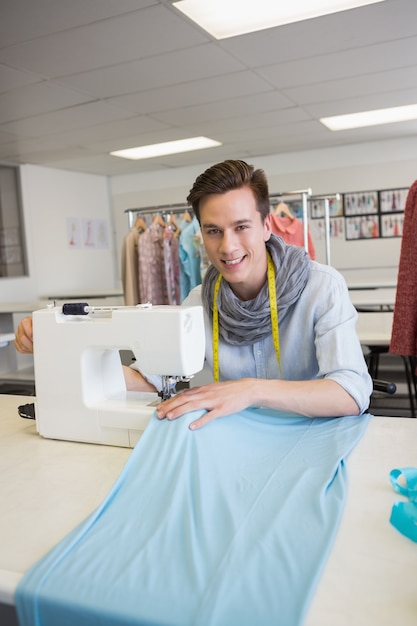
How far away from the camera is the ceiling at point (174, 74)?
2658 mm

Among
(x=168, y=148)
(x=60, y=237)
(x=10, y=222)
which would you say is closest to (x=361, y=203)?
(x=168, y=148)

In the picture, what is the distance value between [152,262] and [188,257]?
1.06 feet

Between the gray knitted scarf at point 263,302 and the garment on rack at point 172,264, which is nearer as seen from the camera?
the gray knitted scarf at point 263,302

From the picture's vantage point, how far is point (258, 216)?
152 cm

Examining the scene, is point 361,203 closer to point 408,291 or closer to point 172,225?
point 172,225

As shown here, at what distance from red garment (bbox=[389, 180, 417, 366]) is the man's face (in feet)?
1.73

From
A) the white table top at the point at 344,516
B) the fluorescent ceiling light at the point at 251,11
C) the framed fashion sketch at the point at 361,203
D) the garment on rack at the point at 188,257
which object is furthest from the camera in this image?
the framed fashion sketch at the point at 361,203

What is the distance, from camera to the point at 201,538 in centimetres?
81

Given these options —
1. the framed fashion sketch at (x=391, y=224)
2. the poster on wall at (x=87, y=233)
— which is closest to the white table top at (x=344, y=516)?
the framed fashion sketch at (x=391, y=224)

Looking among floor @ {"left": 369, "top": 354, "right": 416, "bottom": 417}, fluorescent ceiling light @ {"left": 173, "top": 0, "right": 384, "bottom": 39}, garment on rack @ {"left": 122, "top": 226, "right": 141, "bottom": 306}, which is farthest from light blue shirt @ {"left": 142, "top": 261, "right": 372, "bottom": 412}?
garment on rack @ {"left": 122, "top": 226, "right": 141, "bottom": 306}

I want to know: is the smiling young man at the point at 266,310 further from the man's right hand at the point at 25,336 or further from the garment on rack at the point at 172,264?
the garment on rack at the point at 172,264

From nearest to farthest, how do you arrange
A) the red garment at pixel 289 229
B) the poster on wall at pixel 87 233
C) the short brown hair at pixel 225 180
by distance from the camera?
1. the short brown hair at pixel 225 180
2. the red garment at pixel 289 229
3. the poster on wall at pixel 87 233

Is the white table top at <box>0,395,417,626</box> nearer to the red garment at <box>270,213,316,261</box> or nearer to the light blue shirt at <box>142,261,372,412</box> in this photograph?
the light blue shirt at <box>142,261,372,412</box>

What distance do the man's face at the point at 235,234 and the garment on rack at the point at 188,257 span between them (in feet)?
7.78
